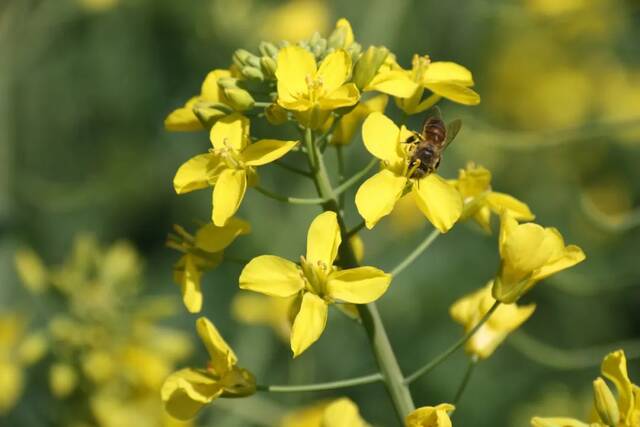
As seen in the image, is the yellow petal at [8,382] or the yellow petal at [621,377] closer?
the yellow petal at [621,377]

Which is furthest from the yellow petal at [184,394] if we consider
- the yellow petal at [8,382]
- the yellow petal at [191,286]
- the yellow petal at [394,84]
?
the yellow petal at [8,382]

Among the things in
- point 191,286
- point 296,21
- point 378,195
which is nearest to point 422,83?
point 378,195

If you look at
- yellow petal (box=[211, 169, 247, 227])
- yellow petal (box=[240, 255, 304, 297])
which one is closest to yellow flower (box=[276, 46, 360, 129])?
yellow petal (box=[211, 169, 247, 227])

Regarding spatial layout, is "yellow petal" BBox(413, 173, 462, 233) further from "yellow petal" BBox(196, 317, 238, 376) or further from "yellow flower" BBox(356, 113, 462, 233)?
"yellow petal" BBox(196, 317, 238, 376)

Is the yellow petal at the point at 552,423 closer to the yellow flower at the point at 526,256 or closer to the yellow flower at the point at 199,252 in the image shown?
the yellow flower at the point at 526,256

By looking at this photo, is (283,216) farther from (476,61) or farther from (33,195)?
(476,61)

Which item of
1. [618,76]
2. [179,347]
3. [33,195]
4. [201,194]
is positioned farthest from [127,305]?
[618,76]

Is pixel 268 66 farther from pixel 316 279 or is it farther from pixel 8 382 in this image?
pixel 8 382
